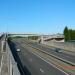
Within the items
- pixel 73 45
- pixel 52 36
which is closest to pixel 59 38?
pixel 52 36

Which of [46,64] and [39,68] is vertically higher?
[39,68]

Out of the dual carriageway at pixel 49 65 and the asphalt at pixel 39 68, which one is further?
the dual carriageway at pixel 49 65

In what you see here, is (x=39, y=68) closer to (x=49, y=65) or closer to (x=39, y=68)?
(x=39, y=68)

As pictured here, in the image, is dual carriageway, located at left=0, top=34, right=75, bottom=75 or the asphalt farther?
dual carriageway, located at left=0, top=34, right=75, bottom=75

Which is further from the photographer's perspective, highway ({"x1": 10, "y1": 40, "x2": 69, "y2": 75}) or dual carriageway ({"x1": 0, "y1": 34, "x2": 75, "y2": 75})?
dual carriageway ({"x1": 0, "y1": 34, "x2": 75, "y2": 75})

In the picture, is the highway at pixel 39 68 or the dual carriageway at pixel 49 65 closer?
the highway at pixel 39 68

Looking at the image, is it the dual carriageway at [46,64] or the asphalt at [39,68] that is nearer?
the asphalt at [39,68]

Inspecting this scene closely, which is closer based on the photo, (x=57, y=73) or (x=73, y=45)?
(x=57, y=73)

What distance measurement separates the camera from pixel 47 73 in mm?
33906

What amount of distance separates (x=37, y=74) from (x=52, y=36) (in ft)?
516

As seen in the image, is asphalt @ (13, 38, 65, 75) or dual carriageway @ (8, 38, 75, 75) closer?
asphalt @ (13, 38, 65, 75)

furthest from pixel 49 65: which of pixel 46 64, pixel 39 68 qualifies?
pixel 39 68

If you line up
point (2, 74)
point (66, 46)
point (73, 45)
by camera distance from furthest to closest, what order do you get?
point (66, 46)
point (73, 45)
point (2, 74)

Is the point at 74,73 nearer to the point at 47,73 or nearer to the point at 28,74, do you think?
the point at 47,73
